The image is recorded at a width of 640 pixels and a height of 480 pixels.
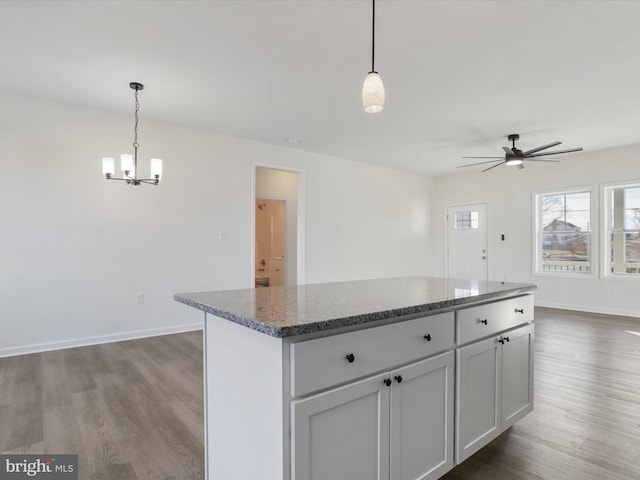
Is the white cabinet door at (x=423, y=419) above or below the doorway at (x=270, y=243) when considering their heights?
below

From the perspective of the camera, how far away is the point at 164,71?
127 inches

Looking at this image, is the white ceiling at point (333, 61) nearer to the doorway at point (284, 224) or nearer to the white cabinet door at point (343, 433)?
the doorway at point (284, 224)

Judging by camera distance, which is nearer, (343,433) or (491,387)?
(343,433)

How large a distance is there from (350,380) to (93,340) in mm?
3985

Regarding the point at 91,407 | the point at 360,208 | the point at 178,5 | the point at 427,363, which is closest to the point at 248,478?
the point at 427,363

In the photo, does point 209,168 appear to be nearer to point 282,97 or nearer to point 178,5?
point 282,97

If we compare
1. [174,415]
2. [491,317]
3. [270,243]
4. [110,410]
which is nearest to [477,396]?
[491,317]

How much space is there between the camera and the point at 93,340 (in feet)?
13.5

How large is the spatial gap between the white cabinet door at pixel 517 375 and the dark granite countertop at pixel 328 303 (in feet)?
0.89

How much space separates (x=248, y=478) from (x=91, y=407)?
186cm

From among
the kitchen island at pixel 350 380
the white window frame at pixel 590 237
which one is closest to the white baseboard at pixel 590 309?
the white window frame at pixel 590 237

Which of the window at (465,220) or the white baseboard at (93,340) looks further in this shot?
the window at (465,220)

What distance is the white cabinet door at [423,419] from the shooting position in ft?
4.63

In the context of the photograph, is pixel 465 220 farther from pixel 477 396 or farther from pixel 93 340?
pixel 93 340
